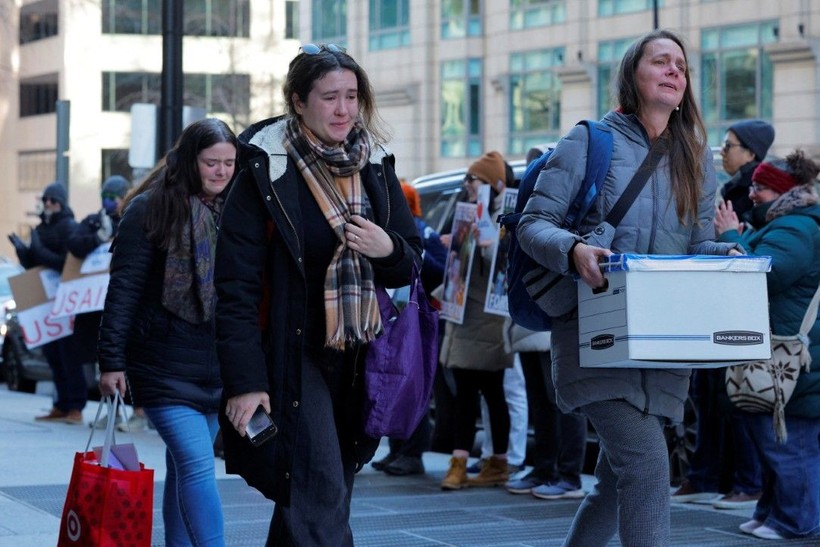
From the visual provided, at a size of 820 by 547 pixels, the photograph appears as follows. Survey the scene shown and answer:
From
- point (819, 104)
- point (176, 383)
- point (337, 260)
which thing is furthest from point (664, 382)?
point (819, 104)

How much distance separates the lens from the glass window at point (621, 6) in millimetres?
40688

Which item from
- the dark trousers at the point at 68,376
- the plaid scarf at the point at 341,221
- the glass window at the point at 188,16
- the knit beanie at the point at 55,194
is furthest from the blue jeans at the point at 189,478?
the glass window at the point at 188,16

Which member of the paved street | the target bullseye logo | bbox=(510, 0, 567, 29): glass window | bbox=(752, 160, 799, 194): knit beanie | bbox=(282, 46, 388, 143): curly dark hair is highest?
bbox=(510, 0, 567, 29): glass window

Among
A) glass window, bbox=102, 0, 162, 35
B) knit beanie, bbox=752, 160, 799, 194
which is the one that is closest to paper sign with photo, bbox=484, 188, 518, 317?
knit beanie, bbox=752, 160, 799, 194

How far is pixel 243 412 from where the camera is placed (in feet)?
14.0

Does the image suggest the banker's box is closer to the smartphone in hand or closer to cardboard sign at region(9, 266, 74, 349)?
the smartphone in hand

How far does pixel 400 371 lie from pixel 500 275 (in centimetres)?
440

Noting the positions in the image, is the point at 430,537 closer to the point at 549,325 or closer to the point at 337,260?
the point at 549,325

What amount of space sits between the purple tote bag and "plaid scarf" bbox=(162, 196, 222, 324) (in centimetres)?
136

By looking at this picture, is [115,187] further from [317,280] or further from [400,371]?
[400,371]

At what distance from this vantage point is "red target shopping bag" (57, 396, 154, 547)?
4.84 meters

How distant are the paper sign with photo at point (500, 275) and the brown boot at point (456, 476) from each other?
936 mm

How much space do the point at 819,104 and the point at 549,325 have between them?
32417mm

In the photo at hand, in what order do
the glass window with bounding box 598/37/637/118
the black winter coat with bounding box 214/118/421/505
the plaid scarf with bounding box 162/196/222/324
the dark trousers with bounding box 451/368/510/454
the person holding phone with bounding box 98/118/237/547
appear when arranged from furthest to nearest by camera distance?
the glass window with bounding box 598/37/637/118
the dark trousers with bounding box 451/368/510/454
the plaid scarf with bounding box 162/196/222/324
the person holding phone with bounding box 98/118/237/547
the black winter coat with bounding box 214/118/421/505
